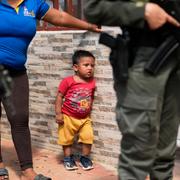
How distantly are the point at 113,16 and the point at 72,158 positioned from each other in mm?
2263

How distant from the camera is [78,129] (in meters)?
4.43

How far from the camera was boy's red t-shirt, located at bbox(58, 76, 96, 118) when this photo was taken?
4.30 m

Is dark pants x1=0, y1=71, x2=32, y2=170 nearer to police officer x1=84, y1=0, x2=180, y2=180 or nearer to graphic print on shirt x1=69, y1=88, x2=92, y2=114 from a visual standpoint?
graphic print on shirt x1=69, y1=88, x2=92, y2=114

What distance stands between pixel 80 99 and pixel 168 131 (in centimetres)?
166

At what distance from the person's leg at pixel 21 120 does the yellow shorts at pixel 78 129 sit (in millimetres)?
518

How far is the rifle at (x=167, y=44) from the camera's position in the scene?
252 centimetres

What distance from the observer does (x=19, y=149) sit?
13.1 feet

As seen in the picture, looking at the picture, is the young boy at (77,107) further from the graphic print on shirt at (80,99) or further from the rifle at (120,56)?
the rifle at (120,56)

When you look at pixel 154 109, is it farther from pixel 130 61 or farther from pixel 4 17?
pixel 4 17

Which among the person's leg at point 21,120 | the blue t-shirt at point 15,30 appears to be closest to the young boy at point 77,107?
the person's leg at point 21,120

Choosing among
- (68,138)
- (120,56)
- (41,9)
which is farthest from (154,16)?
(68,138)

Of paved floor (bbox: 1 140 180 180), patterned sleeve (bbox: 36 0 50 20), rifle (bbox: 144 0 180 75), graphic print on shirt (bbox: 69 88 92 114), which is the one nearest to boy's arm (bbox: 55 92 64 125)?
graphic print on shirt (bbox: 69 88 92 114)

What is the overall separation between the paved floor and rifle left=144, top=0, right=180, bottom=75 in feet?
5.57

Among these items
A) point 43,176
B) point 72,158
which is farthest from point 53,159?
point 43,176
